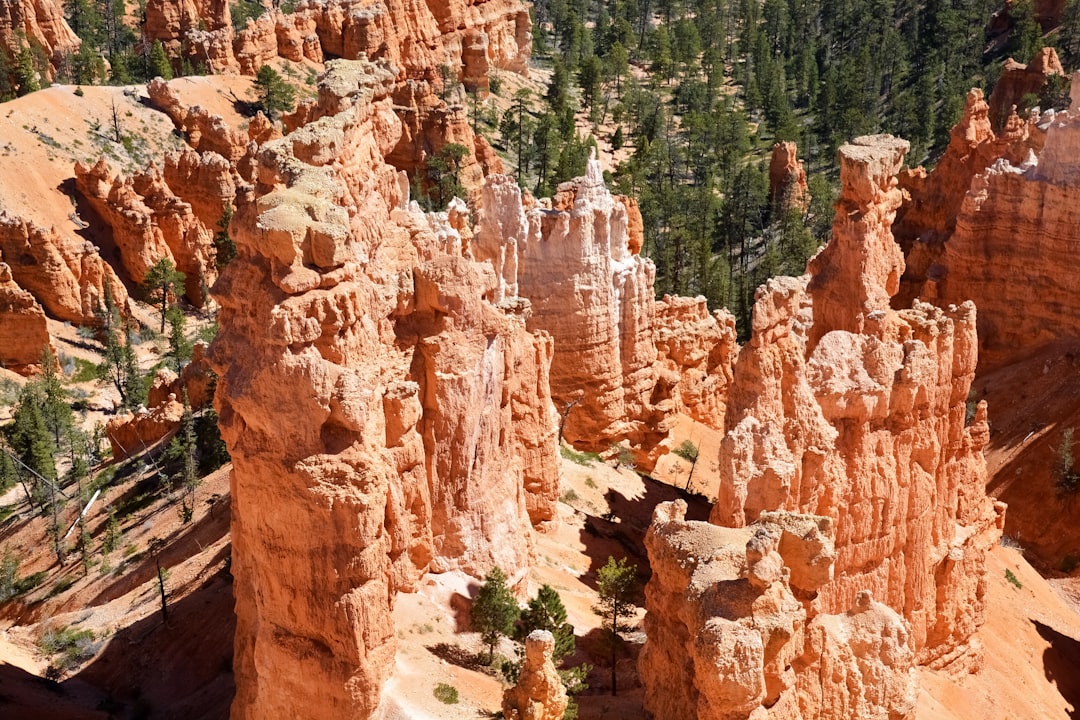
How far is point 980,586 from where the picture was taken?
1436 inches

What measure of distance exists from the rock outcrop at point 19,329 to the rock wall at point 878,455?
4132 centimetres

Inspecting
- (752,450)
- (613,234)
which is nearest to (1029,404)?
(613,234)

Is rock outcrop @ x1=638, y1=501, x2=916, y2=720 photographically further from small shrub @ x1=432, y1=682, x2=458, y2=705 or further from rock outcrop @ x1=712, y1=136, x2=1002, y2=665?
rock outcrop @ x1=712, y1=136, x2=1002, y2=665

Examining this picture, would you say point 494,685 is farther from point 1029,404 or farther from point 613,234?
point 1029,404

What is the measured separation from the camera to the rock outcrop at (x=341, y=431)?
22969 millimetres

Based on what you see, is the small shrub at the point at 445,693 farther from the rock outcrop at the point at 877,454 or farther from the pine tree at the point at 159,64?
the pine tree at the point at 159,64

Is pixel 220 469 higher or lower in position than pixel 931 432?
lower

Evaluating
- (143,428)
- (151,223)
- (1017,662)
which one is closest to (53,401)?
(143,428)

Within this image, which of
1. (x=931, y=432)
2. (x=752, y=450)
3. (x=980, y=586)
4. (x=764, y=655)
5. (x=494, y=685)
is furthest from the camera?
(x=980, y=586)

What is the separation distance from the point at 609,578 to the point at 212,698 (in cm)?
953

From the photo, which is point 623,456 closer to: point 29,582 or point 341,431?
point 29,582

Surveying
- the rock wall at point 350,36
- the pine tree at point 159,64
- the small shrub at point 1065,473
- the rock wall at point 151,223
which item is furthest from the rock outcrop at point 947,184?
the pine tree at point 159,64

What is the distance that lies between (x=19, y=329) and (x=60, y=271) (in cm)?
423

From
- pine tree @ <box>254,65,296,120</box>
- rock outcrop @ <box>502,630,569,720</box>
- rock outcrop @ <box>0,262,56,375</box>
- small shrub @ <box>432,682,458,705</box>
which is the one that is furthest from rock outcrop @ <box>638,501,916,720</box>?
pine tree @ <box>254,65,296,120</box>
